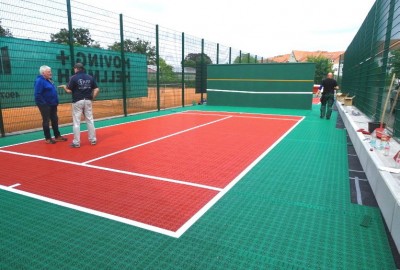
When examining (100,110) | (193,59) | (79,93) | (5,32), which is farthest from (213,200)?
(193,59)

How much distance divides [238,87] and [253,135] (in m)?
8.97

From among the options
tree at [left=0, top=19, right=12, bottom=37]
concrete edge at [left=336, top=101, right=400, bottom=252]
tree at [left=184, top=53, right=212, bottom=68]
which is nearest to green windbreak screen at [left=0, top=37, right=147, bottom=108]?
tree at [left=0, top=19, right=12, bottom=37]

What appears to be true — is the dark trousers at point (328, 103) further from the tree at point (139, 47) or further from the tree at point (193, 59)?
the tree at point (193, 59)

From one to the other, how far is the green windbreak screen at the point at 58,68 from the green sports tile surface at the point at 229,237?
18.2ft

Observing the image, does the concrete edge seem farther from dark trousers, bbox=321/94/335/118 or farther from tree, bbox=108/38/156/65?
tree, bbox=108/38/156/65

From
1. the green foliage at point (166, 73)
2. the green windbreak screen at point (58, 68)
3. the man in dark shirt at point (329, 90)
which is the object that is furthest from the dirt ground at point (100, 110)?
the man in dark shirt at point (329, 90)

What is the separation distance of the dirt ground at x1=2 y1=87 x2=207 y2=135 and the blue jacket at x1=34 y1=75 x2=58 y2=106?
100 inches

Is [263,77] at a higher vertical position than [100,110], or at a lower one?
higher

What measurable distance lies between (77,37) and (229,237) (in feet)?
36.3

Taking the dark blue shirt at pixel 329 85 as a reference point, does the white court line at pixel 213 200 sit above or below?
below

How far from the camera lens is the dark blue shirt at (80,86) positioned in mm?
6859

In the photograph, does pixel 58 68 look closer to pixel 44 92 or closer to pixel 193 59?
pixel 44 92

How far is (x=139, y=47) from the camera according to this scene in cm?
1536

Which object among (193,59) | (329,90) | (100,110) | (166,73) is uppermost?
(193,59)
